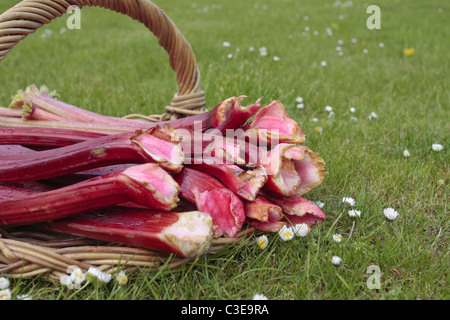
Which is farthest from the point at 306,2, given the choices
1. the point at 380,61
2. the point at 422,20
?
the point at 380,61

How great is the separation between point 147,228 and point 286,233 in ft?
1.53

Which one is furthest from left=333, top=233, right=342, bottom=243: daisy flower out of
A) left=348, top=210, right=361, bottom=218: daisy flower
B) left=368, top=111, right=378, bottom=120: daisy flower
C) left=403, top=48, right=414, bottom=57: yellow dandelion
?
left=403, top=48, right=414, bottom=57: yellow dandelion

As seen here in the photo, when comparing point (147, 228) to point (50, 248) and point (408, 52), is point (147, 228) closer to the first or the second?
point (50, 248)

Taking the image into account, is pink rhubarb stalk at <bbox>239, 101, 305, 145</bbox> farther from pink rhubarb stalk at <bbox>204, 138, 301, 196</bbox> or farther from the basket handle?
the basket handle

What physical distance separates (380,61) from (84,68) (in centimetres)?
291

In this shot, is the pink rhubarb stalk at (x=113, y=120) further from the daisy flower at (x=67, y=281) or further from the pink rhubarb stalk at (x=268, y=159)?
the daisy flower at (x=67, y=281)

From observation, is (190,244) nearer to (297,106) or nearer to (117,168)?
(117,168)

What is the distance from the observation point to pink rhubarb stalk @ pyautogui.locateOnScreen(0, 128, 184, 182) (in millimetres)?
1381

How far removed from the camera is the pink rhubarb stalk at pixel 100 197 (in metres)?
1.29

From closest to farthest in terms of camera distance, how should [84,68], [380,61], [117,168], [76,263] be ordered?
1. [76,263]
2. [117,168]
3. [84,68]
4. [380,61]

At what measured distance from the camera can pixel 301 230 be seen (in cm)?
144

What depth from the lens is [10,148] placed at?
1.70 m

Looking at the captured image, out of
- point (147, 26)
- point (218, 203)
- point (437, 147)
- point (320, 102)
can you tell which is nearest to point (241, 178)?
point (218, 203)
